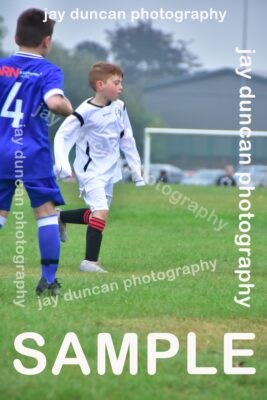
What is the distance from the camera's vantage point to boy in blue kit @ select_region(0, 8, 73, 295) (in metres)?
6.88

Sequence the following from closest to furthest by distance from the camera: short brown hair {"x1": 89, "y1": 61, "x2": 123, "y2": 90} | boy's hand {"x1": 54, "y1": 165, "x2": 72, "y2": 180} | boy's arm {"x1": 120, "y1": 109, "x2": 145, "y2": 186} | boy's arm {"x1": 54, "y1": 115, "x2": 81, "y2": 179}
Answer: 1. boy's hand {"x1": 54, "y1": 165, "x2": 72, "y2": 180}
2. boy's arm {"x1": 54, "y1": 115, "x2": 81, "y2": 179}
3. short brown hair {"x1": 89, "y1": 61, "x2": 123, "y2": 90}
4. boy's arm {"x1": 120, "y1": 109, "x2": 145, "y2": 186}

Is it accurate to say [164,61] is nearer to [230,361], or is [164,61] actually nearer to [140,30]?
[140,30]

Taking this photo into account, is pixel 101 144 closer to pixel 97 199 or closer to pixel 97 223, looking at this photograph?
pixel 97 199

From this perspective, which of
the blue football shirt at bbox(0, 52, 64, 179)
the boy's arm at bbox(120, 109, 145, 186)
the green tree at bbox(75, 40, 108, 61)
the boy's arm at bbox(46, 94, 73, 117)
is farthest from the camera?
the green tree at bbox(75, 40, 108, 61)

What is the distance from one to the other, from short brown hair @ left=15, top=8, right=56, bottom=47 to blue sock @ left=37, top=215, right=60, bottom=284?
113cm

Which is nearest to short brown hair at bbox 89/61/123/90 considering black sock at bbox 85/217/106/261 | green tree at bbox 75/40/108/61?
black sock at bbox 85/217/106/261

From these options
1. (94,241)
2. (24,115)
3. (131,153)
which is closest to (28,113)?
(24,115)

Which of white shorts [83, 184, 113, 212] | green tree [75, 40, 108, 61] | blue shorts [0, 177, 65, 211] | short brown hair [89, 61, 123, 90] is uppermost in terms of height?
green tree [75, 40, 108, 61]

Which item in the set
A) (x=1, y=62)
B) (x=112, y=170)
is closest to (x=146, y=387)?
(x=1, y=62)

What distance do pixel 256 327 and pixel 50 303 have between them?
131 cm

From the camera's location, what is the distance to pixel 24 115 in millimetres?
6910

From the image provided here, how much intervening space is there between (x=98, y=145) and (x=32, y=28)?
8.12 ft

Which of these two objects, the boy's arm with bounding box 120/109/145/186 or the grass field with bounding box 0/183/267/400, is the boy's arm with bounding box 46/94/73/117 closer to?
the grass field with bounding box 0/183/267/400

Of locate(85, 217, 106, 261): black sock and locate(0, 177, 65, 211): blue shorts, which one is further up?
locate(0, 177, 65, 211): blue shorts
